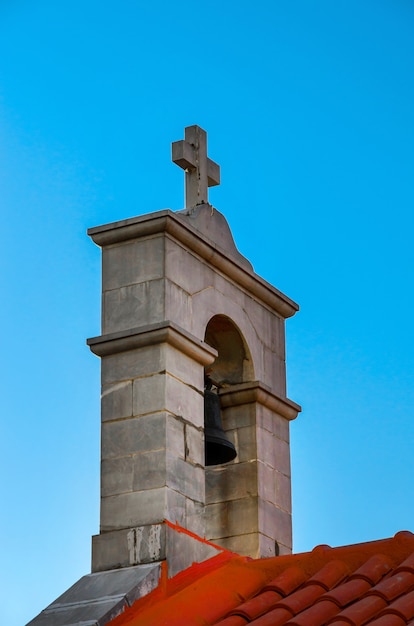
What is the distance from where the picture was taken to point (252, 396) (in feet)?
33.3

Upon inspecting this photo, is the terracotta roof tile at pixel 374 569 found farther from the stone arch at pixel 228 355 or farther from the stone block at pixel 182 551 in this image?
the stone arch at pixel 228 355

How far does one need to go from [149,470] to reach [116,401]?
0.55 meters

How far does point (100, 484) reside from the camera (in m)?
9.16

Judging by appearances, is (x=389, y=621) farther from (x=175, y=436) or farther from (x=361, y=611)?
(x=175, y=436)

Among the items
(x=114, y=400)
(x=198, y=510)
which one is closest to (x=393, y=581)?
(x=198, y=510)

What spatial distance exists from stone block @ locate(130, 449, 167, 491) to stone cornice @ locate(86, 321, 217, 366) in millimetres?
686

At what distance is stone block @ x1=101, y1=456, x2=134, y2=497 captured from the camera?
9.01 m

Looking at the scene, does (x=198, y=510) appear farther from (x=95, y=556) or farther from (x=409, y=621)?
(x=409, y=621)

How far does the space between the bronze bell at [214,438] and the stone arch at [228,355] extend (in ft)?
0.84

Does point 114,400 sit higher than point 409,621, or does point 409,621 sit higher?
point 114,400

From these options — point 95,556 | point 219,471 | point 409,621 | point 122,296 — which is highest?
point 122,296

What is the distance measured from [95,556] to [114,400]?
0.94 metres

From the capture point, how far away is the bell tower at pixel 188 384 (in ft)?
29.4

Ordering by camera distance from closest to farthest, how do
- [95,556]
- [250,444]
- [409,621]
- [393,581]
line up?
1. [409,621]
2. [393,581]
3. [95,556]
4. [250,444]
